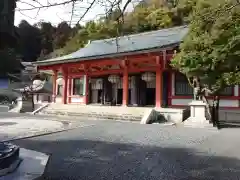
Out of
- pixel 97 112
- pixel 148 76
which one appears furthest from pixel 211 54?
pixel 97 112

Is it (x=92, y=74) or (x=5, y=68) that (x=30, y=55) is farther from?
(x=5, y=68)

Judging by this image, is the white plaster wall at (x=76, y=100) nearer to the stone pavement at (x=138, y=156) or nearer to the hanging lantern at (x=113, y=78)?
the hanging lantern at (x=113, y=78)

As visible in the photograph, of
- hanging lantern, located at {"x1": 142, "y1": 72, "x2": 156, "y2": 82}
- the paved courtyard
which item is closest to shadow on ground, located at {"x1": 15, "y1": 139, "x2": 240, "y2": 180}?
the paved courtyard

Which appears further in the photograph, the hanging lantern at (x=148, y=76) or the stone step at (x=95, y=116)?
the hanging lantern at (x=148, y=76)

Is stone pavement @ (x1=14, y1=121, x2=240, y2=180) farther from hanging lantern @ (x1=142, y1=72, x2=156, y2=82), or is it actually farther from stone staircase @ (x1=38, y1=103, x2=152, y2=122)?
hanging lantern @ (x1=142, y1=72, x2=156, y2=82)

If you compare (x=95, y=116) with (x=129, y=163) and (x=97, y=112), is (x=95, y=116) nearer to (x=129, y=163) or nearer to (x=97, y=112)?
(x=97, y=112)

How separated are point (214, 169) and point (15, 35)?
167 inches

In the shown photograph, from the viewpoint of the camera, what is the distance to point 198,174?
5.18 m

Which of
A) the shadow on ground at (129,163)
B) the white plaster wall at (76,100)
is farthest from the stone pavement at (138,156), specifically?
the white plaster wall at (76,100)

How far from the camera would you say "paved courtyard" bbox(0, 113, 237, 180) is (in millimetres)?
5125

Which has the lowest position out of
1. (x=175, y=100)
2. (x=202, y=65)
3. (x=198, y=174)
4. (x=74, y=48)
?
(x=198, y=174)

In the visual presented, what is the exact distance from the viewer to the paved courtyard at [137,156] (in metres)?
5.12

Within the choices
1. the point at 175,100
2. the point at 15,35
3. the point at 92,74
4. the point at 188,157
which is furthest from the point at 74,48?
the point at 15,35

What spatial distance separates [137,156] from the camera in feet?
21.4
